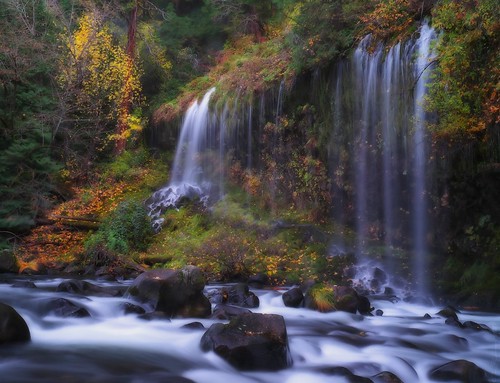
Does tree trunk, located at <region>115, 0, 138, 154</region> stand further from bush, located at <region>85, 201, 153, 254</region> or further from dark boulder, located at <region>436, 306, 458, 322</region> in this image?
dark boulder, located at <region>436, 306, 458, 322</region>

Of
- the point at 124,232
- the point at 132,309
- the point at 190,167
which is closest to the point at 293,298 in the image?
the point at 132,309

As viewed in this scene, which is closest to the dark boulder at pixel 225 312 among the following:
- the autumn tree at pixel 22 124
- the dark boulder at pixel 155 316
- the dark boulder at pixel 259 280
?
the dark boulder at pixel 155 316

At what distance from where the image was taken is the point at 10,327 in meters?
5.59

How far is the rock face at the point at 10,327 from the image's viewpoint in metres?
5.51

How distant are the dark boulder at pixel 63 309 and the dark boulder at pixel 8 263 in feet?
18.2

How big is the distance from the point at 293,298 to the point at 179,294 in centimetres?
218

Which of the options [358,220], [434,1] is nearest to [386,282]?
[358,220]

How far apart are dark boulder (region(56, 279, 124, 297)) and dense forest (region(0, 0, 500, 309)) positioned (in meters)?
2.93

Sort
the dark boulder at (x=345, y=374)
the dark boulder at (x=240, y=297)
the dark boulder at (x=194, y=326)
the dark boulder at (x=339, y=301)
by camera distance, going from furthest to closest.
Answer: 1. the dark boulder at (x=240, y=297)
2. the dark boulder at (x=339, y=301)
3. the dark boulder at (x=194, y=326)
4. the dark boulder at (x=345, y=374)

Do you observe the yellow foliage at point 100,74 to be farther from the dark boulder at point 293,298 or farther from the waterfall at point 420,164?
the dark boulder at point 293,298

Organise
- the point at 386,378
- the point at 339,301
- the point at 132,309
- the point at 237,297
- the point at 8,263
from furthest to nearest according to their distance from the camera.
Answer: the point at 8,263, the point at 237,297, the point at 339,301, the point at 132,309, the point at 386,378

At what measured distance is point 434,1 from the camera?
33.2 feet

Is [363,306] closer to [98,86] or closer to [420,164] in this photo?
[420,164]

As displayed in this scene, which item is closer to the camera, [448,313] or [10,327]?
[10,327]
